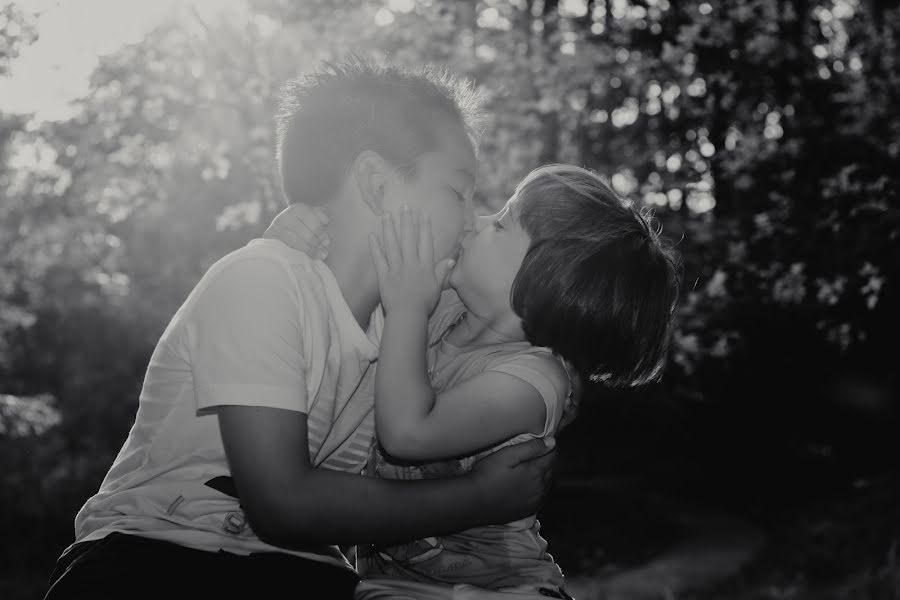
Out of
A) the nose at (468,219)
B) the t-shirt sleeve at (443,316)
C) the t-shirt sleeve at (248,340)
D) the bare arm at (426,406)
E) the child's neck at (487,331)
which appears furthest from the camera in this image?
the t-shirt sleeve at (443,316)

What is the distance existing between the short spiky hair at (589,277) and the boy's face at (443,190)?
28cm

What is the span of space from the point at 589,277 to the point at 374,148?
0.77 meters

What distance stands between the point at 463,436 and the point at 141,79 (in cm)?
A: 710

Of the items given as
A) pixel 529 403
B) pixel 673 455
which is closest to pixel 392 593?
pixel 529 403

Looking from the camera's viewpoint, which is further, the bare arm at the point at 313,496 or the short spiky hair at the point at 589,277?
the short spiky hair at the point at 589,277

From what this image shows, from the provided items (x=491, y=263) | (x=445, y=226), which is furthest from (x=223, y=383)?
(x=491, y=263)

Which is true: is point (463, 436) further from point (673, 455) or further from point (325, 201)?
point (673, 455)

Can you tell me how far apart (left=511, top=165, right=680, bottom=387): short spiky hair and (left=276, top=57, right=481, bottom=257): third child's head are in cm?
29

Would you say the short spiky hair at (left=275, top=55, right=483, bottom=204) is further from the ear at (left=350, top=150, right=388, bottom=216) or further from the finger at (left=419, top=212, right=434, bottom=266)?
the finger at (left=419, top=212, right=434, bottom=266)

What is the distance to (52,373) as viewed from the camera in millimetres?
12055

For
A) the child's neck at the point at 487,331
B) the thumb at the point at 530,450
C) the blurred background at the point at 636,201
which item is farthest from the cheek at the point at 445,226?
the blurred background at the point at 636,201

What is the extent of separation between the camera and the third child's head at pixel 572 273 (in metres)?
2.60

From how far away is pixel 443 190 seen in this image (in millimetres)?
2412

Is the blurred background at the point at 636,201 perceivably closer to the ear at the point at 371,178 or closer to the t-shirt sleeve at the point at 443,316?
the t-shirt sleeve at the point at 443,316
